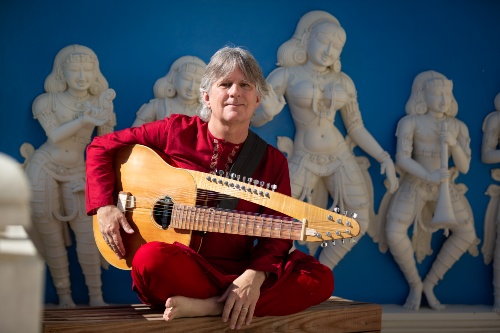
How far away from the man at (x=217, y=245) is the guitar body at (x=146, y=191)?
0.15 feet

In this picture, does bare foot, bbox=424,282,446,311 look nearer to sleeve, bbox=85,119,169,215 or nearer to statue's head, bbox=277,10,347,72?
statue's head, bbox=277,10,347,72

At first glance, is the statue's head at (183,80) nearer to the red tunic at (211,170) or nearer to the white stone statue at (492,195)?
the red tunic at (211,170)

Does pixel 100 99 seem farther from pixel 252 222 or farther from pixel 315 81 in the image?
pixel 252 222

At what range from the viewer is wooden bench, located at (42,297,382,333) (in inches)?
118

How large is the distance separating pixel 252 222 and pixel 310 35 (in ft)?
8.83

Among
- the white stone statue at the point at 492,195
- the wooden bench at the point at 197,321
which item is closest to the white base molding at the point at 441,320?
the white stone statue at the point at 492,195

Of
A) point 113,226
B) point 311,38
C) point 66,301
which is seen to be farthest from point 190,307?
point 311,38

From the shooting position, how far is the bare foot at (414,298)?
586cm

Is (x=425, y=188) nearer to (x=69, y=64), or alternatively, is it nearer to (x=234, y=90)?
(x=69, y=64)

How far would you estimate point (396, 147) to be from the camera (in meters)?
5.99

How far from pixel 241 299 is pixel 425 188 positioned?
3.03m

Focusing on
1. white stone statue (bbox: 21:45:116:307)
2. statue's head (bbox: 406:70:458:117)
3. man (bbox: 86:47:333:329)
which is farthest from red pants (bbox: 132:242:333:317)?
statue's head (bbox: 406:70:458:117)

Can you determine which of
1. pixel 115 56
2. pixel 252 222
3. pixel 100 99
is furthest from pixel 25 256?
pixel 115 56

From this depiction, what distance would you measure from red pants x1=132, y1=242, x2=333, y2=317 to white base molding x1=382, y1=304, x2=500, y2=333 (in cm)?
236
